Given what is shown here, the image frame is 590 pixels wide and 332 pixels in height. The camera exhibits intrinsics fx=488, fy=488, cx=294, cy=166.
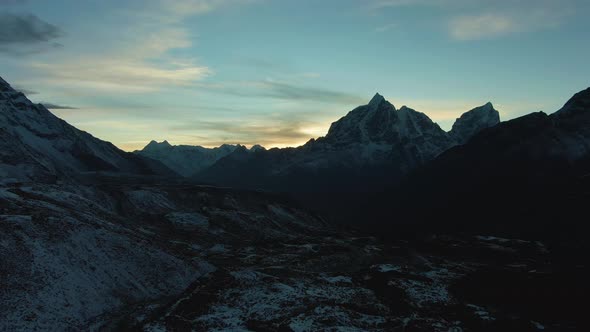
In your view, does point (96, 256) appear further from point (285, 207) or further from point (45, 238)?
point (285, 207)

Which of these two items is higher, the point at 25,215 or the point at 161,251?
the point at 25,215

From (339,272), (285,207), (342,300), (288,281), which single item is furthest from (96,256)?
(285,207)

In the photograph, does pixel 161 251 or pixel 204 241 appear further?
pixel 204 241

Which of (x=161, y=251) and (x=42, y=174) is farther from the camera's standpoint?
(x=42, y=174)

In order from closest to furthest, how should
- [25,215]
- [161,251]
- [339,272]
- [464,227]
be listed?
[25,215], [161,251], [339,272], [464,227]

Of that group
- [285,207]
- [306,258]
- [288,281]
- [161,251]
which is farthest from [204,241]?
[285,207]

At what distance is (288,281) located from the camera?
74.2m

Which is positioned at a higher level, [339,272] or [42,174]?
[42,174]

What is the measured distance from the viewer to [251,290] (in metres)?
67.8

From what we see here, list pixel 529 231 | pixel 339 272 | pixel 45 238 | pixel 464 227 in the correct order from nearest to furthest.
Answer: pixel 45 238
pixel 339 272
pixel 529 231
pixel 464 227

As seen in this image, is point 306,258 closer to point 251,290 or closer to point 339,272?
point 339,272

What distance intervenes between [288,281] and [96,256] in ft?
91.2

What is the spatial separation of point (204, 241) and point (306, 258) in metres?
29.1

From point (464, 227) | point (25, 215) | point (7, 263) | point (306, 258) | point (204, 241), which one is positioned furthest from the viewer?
point (464, 227)
